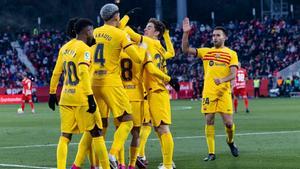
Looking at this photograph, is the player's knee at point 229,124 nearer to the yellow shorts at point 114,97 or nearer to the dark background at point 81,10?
the yellow shorts at point 114,97

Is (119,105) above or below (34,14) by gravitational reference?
below

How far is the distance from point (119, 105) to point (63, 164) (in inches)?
52.9

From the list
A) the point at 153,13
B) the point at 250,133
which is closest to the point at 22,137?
the point at 250,133

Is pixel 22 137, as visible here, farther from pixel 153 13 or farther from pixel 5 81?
pixel 153 13

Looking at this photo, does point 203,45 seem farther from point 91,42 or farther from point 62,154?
point 62,154

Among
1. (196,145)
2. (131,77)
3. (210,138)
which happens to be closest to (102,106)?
(131,77)

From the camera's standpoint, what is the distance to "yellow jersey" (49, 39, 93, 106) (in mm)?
13199

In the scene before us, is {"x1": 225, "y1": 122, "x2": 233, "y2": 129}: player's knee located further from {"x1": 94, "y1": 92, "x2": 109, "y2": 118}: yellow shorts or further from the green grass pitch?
{"x1": 94, "y1": 92, "x2": 109, "y2": 118}: yellow shorts

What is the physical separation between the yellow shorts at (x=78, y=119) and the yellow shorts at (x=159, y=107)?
1.60m

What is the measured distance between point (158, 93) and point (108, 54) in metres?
1.48

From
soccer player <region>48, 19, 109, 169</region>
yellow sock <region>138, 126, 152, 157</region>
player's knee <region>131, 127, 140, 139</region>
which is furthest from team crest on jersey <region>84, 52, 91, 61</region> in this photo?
yellow sock <region>138, 126, 152, 157</region>

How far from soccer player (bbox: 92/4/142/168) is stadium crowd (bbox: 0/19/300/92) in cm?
4646

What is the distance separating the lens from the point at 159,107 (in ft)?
49.2

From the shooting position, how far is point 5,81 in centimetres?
6300
